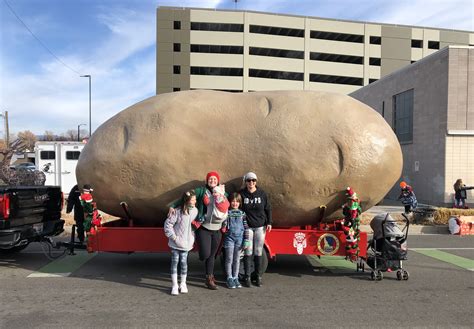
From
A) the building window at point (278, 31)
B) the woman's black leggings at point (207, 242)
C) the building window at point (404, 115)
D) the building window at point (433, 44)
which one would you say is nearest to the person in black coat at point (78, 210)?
the woman's black leggings at point (207, 242)

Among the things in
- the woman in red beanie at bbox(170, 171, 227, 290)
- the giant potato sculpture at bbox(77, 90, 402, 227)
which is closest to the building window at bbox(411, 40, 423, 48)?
the giant potato sculpture at bbox(77, 90, 402, 227)

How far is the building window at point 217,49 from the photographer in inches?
1909

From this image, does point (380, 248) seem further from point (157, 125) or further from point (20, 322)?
point (20, 322)

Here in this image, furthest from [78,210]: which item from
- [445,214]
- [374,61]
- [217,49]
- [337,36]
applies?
[374,61]

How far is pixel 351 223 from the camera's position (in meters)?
5.61

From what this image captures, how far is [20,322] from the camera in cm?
405

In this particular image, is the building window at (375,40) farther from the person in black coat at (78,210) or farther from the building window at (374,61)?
the person in black coat at (78,210)

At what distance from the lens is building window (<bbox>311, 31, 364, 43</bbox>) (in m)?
50.4

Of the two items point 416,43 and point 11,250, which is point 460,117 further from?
point 416,43

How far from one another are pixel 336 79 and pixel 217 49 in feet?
50.3

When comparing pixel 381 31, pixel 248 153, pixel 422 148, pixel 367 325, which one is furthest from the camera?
pixel 381 31

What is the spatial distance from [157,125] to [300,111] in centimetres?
205

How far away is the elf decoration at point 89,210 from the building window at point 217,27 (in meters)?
45.5

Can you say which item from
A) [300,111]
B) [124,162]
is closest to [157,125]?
[124,162]
